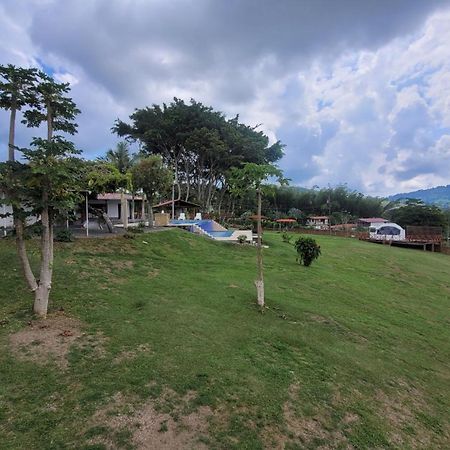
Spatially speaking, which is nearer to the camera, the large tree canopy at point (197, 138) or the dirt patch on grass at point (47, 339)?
the dirt patch on grass at point (47, 339)

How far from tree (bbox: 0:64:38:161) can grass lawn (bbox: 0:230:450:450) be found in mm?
4104

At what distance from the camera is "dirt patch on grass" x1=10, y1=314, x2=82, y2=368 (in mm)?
6117

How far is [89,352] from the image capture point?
6387mm

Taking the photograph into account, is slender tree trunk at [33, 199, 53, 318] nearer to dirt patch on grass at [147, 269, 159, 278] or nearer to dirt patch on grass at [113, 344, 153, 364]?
dirt patch on grass at [113, 344, 153, 364]

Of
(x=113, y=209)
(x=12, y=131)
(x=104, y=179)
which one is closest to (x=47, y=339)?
(x=12, y=131)

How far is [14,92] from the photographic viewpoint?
757 cm

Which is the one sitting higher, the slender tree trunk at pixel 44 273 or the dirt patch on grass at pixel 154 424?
the slender tree trunk at pixel 44 273

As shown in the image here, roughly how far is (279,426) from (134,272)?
8662 millimetres

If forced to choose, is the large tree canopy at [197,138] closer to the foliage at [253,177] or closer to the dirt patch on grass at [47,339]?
the foliage at [253,177]

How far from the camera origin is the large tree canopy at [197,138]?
127ft

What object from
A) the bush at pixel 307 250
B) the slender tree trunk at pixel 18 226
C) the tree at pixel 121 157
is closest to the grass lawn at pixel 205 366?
the slender tree trunk at pixel 18 226

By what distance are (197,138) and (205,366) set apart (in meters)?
33.5

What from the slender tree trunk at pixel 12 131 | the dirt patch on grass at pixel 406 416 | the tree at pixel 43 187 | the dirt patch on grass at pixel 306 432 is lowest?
the dirt patch on grass at pixel 406 416

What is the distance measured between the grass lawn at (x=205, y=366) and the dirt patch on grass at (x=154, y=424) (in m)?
0.02
